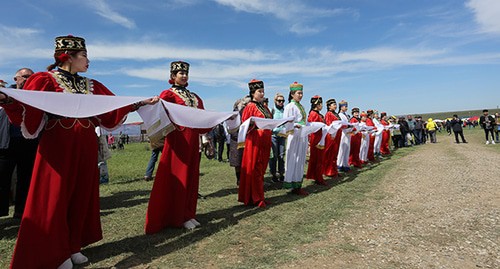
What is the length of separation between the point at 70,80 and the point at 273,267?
8.92ft

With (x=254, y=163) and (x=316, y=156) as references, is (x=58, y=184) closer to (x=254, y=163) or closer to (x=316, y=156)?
(x=254, y=163)

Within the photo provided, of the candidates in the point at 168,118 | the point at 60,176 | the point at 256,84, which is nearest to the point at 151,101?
the point at 168,118

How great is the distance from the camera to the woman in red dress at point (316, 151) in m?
7.64

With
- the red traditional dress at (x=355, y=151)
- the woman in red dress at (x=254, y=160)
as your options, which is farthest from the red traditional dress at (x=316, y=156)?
the red traditional dress at (x=355, y=151)

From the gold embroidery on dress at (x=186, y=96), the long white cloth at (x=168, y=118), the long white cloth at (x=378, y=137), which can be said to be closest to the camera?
the long white cloth at (x=168, y=118)

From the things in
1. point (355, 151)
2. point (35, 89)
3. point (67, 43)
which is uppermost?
point (67, 43)

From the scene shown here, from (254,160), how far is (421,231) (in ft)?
8.63

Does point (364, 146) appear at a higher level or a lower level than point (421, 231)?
higher

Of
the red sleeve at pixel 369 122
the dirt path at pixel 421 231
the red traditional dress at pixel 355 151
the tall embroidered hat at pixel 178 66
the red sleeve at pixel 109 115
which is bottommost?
the dirt path at pixel 421 231

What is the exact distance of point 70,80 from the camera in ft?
11.0

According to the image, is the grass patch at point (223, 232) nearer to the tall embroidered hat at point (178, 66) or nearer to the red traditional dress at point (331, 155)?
the red traditional dress at point (331, 155)

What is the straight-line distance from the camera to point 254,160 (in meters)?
5.57

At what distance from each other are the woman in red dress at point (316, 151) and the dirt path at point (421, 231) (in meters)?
1.42

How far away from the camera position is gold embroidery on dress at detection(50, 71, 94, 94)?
10.7ft
